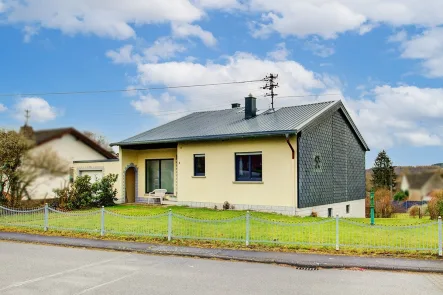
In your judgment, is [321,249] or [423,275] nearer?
[423,275]

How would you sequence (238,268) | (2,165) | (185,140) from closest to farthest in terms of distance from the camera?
(238,268) < (2,165) < (185,140)

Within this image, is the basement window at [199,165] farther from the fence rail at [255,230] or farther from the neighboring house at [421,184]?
the neighboring house at [421,184]

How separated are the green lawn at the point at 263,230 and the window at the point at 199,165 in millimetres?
3868

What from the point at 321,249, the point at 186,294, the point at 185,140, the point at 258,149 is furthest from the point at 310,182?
the point at 186,294

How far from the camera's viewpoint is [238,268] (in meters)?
9.41

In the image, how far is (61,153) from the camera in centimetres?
618

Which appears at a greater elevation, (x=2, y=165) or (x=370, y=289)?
(x=2, y=165)

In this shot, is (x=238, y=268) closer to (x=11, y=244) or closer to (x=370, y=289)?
(x=370, y=289)

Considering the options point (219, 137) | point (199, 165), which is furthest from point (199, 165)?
point (219, 137)

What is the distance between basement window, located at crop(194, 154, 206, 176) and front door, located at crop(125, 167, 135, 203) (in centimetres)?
551

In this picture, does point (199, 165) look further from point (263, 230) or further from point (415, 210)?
point (415, 210)

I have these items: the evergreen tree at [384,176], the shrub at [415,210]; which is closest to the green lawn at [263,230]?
the shrub at [415,210]

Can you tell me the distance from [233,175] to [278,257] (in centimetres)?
1075

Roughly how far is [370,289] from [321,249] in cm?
361
